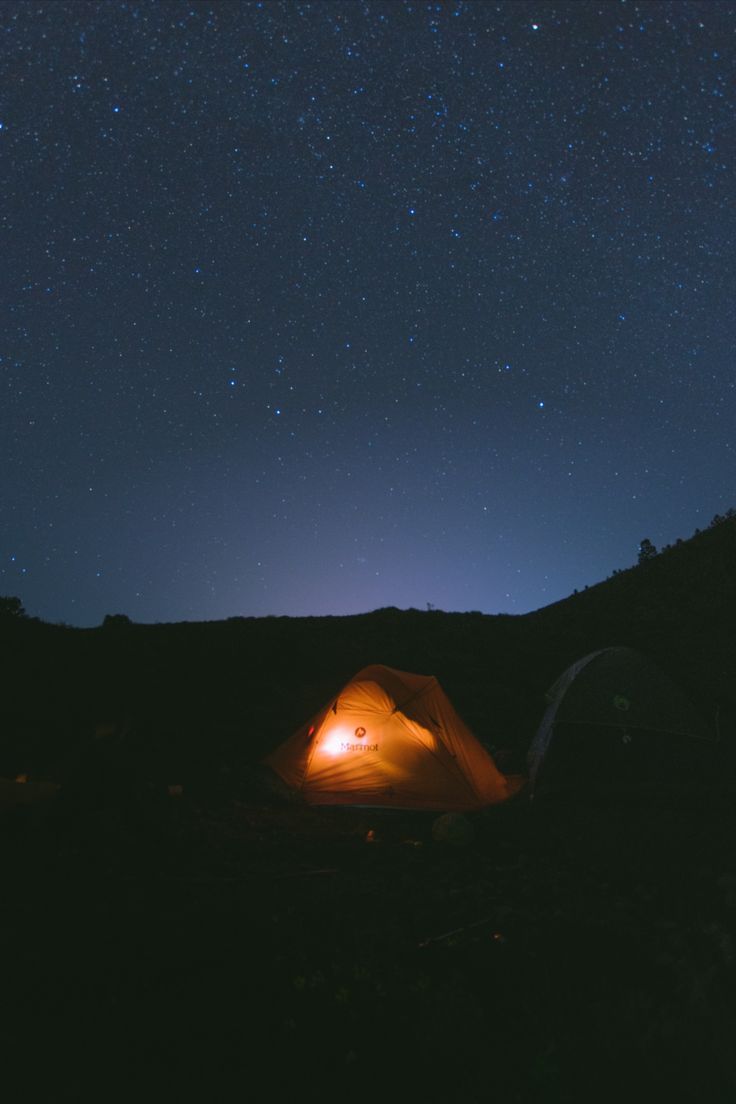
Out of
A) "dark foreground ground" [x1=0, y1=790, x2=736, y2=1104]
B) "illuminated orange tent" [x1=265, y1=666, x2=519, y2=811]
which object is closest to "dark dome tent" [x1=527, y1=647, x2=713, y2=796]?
"illuminated orange tent" [x1=265, y1=666, x2=519, y2=811]

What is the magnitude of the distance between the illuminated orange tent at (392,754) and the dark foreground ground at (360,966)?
2166 mm

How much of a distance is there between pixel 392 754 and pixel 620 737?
3543mm

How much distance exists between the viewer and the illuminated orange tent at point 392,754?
10312 millimetres

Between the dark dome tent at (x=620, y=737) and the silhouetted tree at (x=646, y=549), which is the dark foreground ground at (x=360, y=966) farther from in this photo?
the silhouetted tree at (x=646, y=549)

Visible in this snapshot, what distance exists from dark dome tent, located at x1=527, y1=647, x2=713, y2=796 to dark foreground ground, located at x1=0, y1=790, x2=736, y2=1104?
1.72 m

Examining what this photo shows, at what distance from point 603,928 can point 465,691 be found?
15340 millimetres

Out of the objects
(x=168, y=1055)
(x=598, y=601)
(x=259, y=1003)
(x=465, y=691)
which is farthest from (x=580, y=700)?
(x=598, y=601)

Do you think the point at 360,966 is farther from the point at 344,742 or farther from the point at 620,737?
the point at 620,737

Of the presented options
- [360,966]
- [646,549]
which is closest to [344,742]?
[360,966]

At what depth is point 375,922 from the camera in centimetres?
558

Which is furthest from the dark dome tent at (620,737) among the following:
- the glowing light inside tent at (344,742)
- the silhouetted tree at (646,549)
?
the silhouetted tree at (646,549)

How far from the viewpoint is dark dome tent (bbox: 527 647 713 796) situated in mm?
9805

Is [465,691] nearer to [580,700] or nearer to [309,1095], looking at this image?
[580,700]

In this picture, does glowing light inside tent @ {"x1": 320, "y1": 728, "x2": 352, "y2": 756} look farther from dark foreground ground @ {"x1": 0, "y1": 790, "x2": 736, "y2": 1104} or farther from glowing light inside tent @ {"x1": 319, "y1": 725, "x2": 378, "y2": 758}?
dark foreground ground @ {"x1": 0, "y1": 790, "x2": 736, "y2": 1104}
